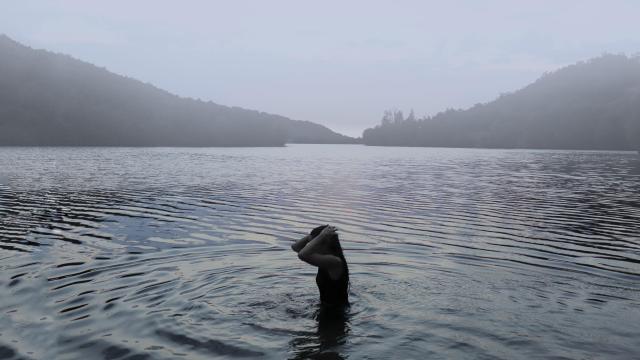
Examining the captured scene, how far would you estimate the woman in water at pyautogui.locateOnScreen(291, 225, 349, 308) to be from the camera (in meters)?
11.1

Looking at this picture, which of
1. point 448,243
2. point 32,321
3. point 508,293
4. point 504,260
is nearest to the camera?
point 32,321

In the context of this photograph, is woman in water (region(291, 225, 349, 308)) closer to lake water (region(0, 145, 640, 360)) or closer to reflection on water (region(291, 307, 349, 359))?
reflection on water (region(291, 307, 349, 359))

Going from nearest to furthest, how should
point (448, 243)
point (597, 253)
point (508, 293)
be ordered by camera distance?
1. point (508, 293)
2. point (597, 253)
3. point (448, 243)

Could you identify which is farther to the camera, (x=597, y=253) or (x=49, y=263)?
(x=597, y=253)

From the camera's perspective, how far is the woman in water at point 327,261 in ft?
36.3

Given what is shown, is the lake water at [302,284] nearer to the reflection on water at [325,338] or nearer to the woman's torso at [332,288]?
the reflection on water at [325,338]

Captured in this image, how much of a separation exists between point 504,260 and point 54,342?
13.9 meters

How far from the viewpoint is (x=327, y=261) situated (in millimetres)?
11141

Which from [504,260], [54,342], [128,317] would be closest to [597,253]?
[504,260]

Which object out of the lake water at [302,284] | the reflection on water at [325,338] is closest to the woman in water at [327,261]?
the reflection on water at [325,338]

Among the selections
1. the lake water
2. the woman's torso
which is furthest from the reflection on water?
the woman's torso

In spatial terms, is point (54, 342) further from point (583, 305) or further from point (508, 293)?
point (583, 305)

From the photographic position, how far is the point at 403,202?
35.5 meters

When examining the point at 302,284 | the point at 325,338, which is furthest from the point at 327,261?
the point at 302,284
